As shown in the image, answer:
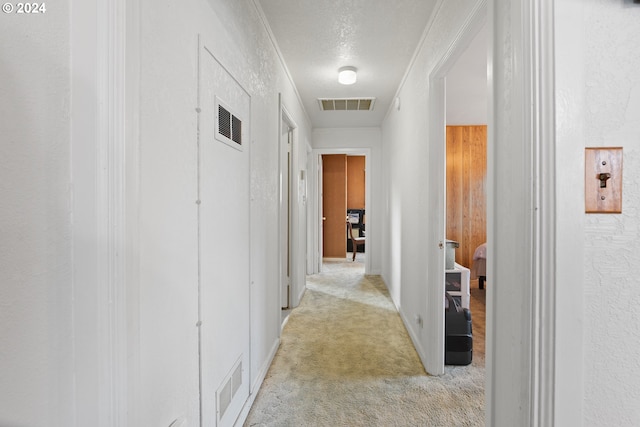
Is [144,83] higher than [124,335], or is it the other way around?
[144,83]

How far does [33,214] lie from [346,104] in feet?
12.4

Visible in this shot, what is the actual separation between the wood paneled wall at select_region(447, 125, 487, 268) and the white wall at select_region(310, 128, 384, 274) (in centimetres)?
118

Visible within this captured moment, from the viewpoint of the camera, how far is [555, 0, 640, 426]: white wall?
759mm

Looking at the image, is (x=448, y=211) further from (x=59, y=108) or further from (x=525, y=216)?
(x=59, y=108)

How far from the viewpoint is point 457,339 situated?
221cm

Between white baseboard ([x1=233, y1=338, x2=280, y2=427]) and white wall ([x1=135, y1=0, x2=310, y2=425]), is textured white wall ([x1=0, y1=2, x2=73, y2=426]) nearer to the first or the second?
white wall ([x1=135, y1=0, x2=310, y2=425])

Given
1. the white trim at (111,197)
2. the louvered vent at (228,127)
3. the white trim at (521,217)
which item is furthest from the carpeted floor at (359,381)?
the louvered vent at (228,127)

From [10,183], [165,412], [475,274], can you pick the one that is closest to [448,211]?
[475,274]

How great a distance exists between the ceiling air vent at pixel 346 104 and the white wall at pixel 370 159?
979 mm

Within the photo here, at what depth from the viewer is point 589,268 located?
2.53 feet

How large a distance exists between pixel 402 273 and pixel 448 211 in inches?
89.7

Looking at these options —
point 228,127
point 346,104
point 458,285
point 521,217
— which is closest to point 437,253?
point 458,285

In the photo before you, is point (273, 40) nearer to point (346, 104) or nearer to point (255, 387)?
point (346, 104)

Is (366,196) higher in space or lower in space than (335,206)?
higher
